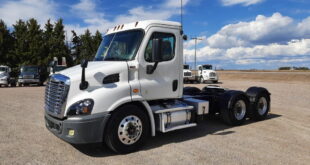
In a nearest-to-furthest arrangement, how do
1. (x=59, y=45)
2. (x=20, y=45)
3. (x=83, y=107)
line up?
(x=83, y=107) → (x=20, y=45) → (x=59, y=45)

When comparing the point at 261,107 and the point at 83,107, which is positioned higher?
the point at 83,107

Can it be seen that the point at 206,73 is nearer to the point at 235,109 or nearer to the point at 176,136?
the point at 235,109

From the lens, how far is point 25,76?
24.4 m

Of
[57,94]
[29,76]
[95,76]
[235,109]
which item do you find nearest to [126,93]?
[95,76]

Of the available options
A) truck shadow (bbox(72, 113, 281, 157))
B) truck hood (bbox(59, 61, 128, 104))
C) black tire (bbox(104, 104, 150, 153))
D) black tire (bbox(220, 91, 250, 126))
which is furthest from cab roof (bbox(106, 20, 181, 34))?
black tire (bbox(220, 91, 250, 126))

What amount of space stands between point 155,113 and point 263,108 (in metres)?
4.86

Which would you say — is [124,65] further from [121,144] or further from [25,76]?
[25,76]

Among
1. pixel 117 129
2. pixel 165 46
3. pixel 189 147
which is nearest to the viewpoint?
pixel 117 129

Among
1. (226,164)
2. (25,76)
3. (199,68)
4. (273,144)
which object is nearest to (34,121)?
(226,164)

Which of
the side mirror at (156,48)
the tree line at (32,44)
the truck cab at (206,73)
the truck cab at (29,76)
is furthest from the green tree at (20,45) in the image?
the side mirror at (156,48)

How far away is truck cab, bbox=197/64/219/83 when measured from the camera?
101ft

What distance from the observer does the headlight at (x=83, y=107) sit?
14.7 ft

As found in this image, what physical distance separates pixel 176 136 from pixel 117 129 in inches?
79.3

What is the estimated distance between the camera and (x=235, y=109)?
297 inches
